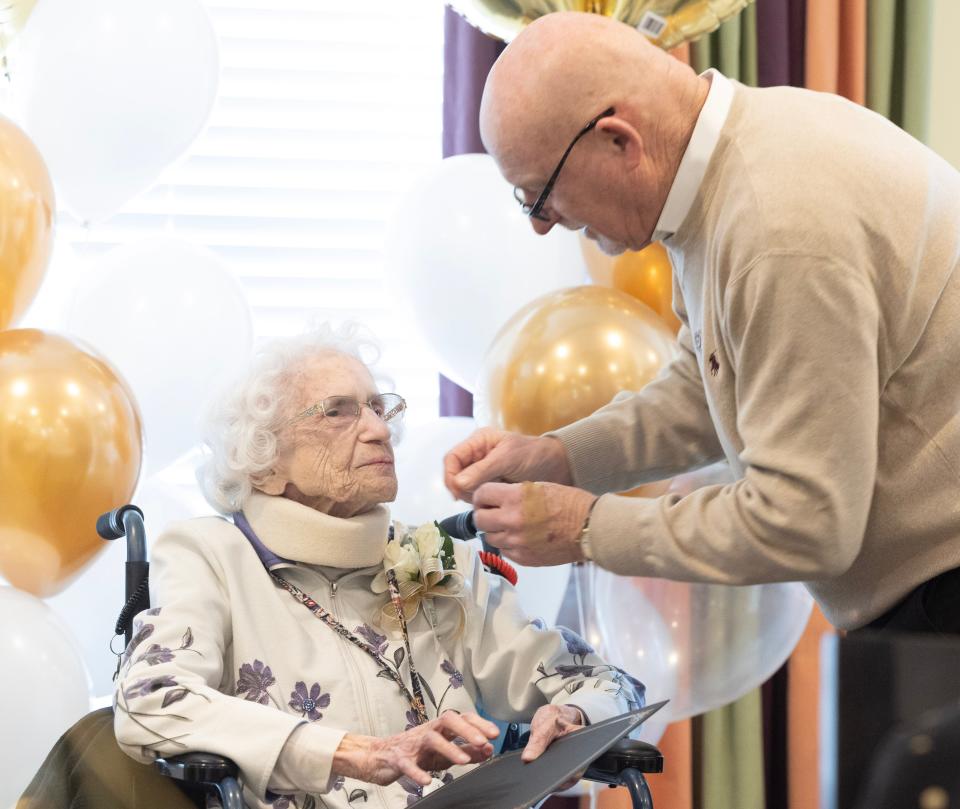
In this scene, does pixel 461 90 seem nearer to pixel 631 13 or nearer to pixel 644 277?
pixel 631 13

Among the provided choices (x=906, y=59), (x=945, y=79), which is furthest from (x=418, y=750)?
(x=945, y=79)

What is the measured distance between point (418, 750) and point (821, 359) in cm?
78

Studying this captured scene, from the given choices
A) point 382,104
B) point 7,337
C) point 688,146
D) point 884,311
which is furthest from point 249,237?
point 884,311

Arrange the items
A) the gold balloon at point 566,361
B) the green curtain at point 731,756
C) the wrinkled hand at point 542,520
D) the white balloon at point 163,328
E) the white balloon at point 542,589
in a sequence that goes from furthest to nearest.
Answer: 1. the green curtain at point 731,756
2. the white balloon at point 542,589
3. the white balloon at point 163,328
4. the gold balloon at point 566,361
5. the wrinkled hand at point 542,520

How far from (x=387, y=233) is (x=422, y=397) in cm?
67

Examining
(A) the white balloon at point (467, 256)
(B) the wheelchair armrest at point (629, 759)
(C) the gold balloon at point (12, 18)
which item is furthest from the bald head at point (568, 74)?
(C) the gold balloon at point (12, 18)

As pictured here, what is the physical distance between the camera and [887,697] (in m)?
0.77

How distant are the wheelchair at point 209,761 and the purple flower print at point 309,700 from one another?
196 millimetres

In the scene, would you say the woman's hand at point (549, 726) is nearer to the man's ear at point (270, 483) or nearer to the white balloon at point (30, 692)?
the man's ear at point (270, 483)

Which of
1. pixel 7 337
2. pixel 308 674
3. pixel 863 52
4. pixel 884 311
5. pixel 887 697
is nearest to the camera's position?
pixel 887 697

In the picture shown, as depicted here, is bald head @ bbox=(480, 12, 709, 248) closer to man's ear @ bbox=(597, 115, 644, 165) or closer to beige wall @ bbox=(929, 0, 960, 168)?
man's ear @ bbox=(597, 115, 644, 165)

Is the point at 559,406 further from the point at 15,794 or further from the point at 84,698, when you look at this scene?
the point at 15,794

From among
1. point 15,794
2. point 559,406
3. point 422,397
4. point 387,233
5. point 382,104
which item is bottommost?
point 15,794

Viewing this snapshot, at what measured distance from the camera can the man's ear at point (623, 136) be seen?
1688 millimetres
